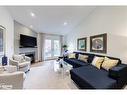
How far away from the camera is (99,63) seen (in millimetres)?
3965

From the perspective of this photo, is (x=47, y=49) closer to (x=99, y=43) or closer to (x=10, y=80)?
(x=99, y=43)

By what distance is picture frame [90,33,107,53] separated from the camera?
14.3 ft

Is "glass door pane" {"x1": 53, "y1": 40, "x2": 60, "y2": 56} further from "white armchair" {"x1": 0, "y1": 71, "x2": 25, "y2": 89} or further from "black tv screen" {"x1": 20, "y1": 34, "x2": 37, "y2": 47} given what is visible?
"white armchair" {"x1": 0, "y1": 71, "x2": 25, "y2": 89}

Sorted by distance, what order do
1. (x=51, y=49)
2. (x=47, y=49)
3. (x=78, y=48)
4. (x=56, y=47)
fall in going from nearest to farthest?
1. (x=78, y=48)
2. (x=47, y=49)
3. (x=51, y=49)
4. (x=56, y=47)

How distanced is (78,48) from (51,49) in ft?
10.6

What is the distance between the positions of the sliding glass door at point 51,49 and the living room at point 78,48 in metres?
1.57

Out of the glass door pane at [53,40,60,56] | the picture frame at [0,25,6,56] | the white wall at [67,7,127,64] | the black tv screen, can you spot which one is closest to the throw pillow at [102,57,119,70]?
the white wall at [67,7,127,64]

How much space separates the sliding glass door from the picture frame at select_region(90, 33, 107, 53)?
4.54 m

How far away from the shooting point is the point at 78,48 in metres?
6.73

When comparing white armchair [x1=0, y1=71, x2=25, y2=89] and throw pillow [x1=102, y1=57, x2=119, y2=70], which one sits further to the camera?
throw pillow [x1=102, y1=57, x2=119, y2=70]

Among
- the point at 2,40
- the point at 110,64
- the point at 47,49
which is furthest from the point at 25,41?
the point at 110,64

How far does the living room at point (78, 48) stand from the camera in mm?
2717
